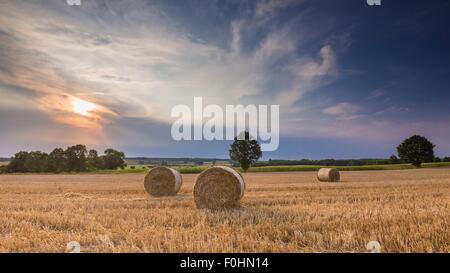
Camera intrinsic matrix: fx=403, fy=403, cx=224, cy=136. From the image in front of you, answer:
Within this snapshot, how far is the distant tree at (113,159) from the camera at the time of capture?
165ft

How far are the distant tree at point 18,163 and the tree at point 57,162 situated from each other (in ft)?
13.7

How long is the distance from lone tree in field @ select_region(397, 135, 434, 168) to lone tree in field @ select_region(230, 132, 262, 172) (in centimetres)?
2329

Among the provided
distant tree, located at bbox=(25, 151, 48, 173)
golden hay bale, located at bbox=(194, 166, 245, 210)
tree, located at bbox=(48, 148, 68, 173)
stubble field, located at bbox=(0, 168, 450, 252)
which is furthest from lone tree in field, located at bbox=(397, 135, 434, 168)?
stubble field, located at bbox=(0, 168, 450, 252)

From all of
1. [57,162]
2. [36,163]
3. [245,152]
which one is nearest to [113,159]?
[57,162]

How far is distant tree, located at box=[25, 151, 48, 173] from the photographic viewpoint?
52.0 meters

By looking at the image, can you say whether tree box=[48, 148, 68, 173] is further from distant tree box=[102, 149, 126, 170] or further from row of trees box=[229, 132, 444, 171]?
row of trees box=[229, 132, 444, 171]

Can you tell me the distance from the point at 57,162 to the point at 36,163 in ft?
10.4

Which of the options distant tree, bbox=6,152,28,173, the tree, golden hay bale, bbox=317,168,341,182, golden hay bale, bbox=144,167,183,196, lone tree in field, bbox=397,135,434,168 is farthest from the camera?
lone tree in field, bbox=397,135,434,168

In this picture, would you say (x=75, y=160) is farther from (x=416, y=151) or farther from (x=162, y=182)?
(x=416, y=151)

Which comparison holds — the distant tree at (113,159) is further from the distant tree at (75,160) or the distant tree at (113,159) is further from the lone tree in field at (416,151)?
the lone tree in field at (416,151)

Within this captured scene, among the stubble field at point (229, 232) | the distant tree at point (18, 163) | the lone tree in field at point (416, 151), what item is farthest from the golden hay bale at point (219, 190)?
the lone tree in field at point (416, 151)

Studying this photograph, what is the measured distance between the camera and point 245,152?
54406mm
